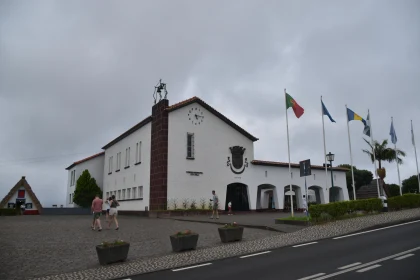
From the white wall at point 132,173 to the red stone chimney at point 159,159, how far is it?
1.17m

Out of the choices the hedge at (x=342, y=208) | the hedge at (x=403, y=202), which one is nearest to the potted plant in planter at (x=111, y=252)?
the hedge at (x=342, y=208)

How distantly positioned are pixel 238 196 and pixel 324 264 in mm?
24295

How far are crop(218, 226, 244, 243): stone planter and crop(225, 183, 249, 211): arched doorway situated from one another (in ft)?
61.2

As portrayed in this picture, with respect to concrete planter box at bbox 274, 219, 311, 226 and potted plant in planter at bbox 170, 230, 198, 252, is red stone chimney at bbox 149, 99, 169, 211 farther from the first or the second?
potted plant in planter at bbox 170, 230, 198, 252

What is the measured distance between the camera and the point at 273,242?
13383mm

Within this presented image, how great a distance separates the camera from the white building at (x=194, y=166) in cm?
2886

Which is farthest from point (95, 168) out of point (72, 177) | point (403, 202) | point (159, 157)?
point (403, 202)

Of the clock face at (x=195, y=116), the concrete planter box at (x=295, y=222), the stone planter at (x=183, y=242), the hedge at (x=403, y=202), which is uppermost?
the clock face at (x=195, y=116)

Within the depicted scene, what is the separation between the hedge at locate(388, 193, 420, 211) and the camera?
23609mm

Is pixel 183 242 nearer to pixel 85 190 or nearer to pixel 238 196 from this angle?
pixel 238 196

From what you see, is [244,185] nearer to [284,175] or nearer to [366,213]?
[284,175]

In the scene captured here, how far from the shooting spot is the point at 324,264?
9055mm

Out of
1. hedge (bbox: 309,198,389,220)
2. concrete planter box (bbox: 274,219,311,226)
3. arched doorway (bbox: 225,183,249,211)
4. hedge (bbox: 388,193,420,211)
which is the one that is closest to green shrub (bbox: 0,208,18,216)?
arched doorway (bbox: 225,183,249,211)

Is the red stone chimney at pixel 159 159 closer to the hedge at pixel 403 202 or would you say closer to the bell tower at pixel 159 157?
the bell tower at pixel 159 157
